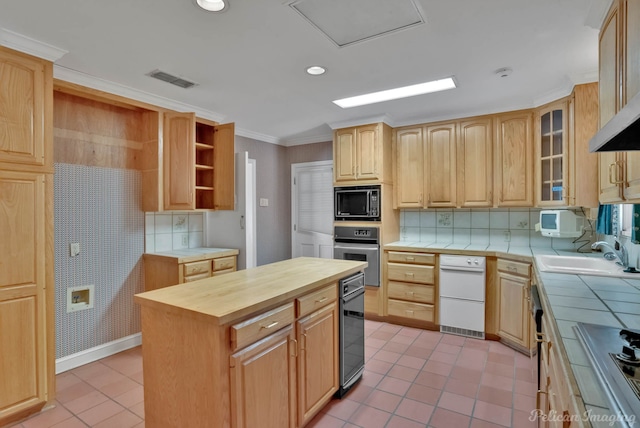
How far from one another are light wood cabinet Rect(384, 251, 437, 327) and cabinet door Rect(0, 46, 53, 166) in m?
3.25

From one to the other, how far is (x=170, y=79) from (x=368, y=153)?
2196mm

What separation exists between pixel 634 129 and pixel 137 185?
3591 millimetres

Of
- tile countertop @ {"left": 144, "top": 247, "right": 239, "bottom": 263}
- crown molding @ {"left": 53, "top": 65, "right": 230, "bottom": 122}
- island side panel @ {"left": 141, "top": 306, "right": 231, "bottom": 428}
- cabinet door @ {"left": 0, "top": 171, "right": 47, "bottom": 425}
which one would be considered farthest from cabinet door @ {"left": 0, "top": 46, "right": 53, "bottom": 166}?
island side panel @ {"left": 141, "top": 306, "right": 231, "bottom": 428}

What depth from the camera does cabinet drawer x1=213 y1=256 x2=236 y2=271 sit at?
11.4 feet

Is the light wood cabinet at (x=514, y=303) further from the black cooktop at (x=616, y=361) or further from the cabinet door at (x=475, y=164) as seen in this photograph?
the black cooktop at (x=616, y=361)

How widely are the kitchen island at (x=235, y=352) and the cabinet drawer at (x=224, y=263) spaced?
146cm

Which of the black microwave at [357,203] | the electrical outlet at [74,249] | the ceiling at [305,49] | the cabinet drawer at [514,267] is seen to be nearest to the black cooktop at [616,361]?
the ceiling at [305,49]

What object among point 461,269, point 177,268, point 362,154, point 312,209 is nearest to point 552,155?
point 461,269

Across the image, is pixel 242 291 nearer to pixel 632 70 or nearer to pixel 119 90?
pixel 632 70

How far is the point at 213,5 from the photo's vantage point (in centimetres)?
173

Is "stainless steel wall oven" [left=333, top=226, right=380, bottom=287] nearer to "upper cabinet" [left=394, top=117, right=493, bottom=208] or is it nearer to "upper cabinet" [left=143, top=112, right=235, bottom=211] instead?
"upper cabinet" [left=394, top=117, right=493, bottom=208]

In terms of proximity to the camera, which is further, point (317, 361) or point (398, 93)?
point (398, 93)

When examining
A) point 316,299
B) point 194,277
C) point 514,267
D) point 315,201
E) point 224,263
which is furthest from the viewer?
point 315,201

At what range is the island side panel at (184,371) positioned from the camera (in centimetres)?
141
